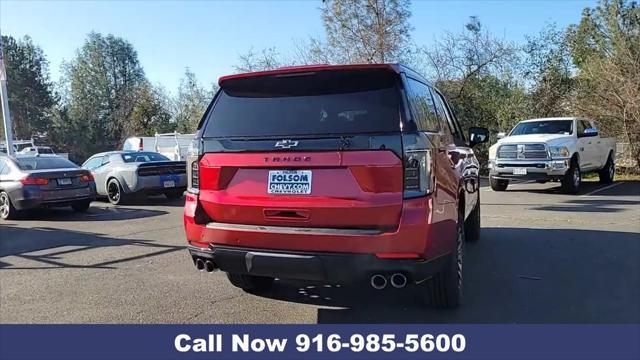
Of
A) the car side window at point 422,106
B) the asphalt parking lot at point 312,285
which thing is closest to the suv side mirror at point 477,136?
the asphalt parking lot at point 312,285

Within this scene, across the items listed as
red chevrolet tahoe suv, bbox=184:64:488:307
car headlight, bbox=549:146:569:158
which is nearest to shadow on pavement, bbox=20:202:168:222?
red chevrolet tahoe suv, bbox=184:64:488:307

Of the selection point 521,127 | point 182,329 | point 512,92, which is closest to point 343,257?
point 182,329

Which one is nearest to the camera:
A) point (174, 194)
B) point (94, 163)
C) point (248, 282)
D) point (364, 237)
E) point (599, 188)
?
point (364, 237)

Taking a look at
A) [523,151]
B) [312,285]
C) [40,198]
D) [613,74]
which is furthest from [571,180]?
[40,198]

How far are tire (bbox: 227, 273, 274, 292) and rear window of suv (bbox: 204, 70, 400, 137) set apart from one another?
1517mm

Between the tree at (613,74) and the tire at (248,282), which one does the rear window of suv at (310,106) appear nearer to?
the tire at (248,282)

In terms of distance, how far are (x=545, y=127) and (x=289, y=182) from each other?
12161mm

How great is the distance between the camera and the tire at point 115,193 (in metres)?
13.2

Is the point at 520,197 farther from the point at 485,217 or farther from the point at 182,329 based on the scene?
the point at 182,329

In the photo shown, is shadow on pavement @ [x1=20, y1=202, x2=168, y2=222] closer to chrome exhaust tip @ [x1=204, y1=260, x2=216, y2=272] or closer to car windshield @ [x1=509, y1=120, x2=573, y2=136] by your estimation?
chrome exhaust tip @ [x1=204, y1=260, x2=216, y2=272]

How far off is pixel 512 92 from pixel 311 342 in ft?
59.5

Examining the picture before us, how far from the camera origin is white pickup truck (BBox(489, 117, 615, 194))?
498 inches

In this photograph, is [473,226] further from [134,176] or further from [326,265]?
[134,176]

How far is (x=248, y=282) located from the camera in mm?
4941
